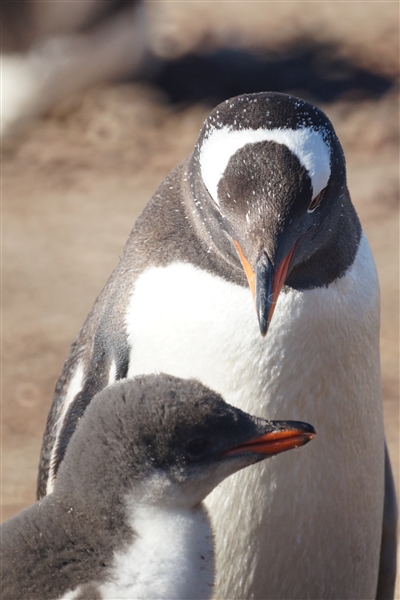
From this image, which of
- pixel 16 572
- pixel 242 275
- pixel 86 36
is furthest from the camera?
pixel 86 36

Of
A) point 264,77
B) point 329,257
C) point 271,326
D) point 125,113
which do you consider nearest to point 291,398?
point 271,326

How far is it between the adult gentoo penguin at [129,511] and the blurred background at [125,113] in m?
2.93

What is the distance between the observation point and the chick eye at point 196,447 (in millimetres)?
1973

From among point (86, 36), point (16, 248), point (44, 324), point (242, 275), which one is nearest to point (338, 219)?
point (242, 275)

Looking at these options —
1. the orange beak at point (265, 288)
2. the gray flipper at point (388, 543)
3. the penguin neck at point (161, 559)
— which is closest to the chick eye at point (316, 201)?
the orange beak at point (265, 288)

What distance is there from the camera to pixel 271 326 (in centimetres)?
236

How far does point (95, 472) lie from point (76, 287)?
369 cm

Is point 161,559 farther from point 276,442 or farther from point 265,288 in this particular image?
point 265,288

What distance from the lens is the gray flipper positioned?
2938mm

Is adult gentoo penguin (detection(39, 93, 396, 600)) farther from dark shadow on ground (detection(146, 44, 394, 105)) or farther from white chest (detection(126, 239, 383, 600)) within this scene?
dark shadow on ground (detection(146, 44, 394, 105))

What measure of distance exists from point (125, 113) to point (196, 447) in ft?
18.5

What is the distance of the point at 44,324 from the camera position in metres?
5.26

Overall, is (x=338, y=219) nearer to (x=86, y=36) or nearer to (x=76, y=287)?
(x=76, y=287)

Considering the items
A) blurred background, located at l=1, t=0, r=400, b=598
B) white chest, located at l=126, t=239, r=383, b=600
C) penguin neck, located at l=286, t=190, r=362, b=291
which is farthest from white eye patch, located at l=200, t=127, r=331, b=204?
blurred background, located at l=1, t=0, r=400, b=598
